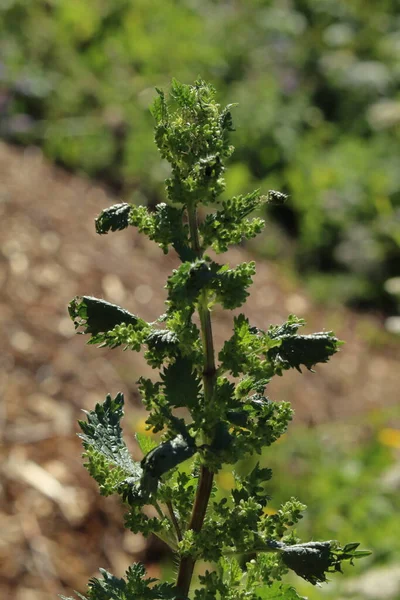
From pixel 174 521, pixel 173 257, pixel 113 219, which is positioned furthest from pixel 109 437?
pixel 173 257

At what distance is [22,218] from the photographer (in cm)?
491

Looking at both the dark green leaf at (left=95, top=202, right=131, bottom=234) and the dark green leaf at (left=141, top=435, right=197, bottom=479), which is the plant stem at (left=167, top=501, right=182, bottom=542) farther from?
the dark green leaf at (left=95, top=202, right=131, bottom=234)

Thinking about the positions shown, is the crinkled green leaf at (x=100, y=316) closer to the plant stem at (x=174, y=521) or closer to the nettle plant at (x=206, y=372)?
the nettle plant at (x=206, y=372)

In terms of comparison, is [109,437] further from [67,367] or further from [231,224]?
[67,367]

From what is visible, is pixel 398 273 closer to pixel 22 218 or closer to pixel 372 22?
pixel 22 218

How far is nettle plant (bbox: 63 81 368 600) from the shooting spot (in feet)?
2.29

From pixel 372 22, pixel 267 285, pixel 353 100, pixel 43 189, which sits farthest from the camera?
pixel 372 22

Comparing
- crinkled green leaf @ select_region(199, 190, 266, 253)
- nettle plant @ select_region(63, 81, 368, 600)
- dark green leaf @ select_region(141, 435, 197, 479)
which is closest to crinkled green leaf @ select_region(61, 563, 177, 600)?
nettle plant @ select_region(63, 81, 368, 600)

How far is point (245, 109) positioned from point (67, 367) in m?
3.45

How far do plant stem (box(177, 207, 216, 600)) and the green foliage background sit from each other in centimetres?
518

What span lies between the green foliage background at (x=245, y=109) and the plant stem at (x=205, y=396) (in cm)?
518

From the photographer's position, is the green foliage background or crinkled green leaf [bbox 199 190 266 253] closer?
crinkled green leaf [bbox 199 190 266 253]

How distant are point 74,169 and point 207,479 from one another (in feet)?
17.7

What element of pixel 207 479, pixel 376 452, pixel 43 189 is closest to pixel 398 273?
pixel 43 189
